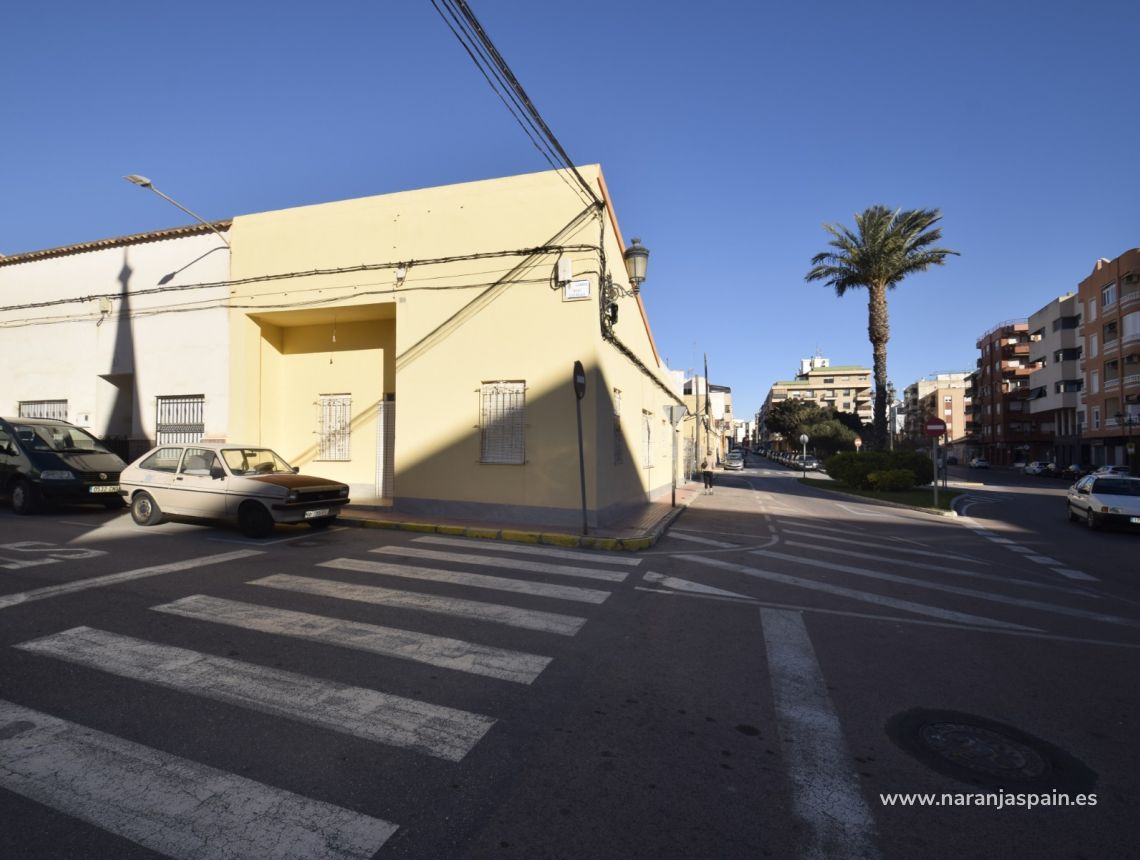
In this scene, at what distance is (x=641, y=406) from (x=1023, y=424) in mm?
73931

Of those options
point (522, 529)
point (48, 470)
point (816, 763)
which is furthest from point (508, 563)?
point (48, 470)

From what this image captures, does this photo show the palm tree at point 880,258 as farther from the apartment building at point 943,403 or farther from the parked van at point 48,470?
the apartment building at point 943,403

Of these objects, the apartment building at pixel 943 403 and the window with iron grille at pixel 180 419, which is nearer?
the window with iron grille at pixel 180 419

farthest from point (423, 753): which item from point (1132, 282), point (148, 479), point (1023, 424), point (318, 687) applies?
point (1023, 424)

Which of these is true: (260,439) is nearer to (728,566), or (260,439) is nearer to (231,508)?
(231,508)

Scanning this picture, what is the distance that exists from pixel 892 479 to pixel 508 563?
21.8 metres

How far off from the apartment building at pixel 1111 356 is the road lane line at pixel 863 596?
48.8 metres

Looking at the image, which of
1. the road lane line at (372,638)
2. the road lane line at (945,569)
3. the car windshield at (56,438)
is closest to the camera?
the road lane line at (372,638)

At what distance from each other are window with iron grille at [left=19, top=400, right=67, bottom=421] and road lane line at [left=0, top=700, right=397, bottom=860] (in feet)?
58.7

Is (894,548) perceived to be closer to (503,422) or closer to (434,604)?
(503,422)

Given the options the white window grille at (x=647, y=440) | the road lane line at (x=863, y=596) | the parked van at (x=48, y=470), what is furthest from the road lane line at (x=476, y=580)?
the white window grille at (x=647, y=440)

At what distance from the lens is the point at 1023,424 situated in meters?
69.4

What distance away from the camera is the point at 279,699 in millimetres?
3754

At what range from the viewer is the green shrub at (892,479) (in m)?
24.1
